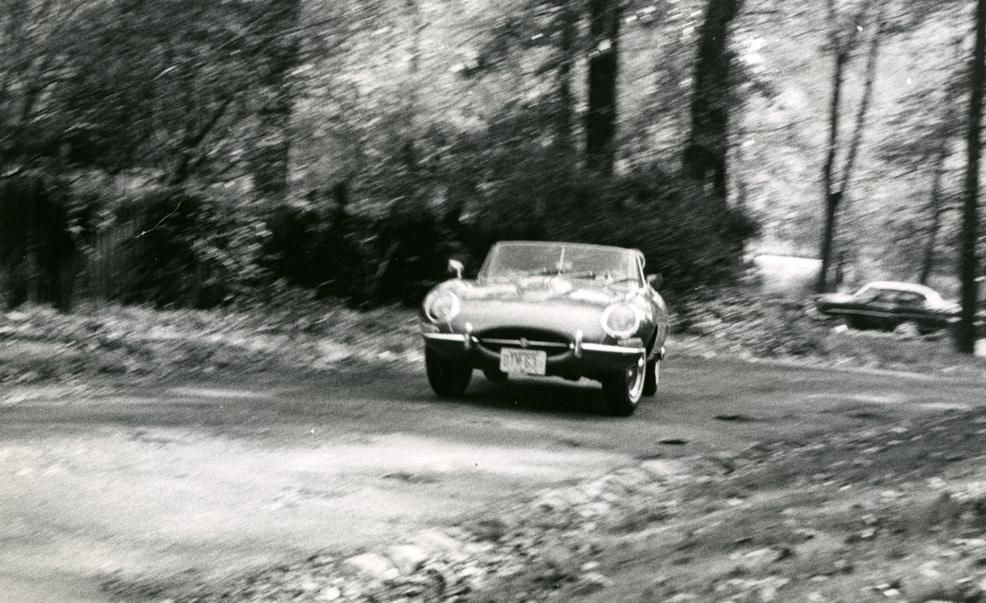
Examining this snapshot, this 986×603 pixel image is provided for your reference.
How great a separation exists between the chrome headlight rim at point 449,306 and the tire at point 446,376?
1.59 feet

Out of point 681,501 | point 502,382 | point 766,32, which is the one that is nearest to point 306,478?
point 681,501

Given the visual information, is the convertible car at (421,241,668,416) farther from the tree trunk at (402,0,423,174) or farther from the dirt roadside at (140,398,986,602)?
the tree trunk at (402,0,423,174)

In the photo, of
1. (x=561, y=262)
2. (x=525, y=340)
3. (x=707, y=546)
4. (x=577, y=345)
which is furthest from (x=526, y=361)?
(x=707, y=546)

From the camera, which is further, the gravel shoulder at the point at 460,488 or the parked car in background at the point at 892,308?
the parked car in background at the point at 892,308

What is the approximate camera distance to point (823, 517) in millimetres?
6633

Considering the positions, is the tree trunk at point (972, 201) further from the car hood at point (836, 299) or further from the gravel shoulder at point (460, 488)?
the car hood at point (836, 299)

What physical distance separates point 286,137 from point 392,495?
41.9 feet

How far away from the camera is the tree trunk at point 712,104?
23.4 metres

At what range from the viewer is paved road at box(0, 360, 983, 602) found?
654 centimetres

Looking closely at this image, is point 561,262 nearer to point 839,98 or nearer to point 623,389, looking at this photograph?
point 623,389

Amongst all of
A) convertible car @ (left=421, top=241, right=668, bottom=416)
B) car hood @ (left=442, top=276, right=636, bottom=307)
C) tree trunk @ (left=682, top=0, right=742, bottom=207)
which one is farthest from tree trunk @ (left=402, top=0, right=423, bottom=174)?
car hood @ (left=442, top=276, right=636, bottom=307)

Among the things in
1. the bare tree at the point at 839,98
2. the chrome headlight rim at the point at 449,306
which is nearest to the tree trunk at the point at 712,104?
the bare tree at the point at 839,98

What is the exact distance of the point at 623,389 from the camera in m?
11.1

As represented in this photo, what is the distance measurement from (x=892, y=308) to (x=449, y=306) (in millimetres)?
23066
